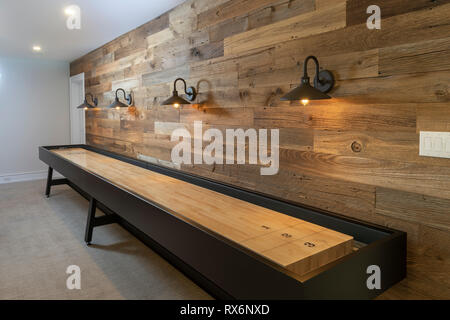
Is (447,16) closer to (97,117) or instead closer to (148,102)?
(148,102)

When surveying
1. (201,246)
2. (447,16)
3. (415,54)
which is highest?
(447,16)

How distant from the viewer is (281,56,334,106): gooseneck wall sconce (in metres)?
1.67

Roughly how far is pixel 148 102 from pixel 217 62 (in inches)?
50.5

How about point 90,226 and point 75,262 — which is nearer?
point 75,262

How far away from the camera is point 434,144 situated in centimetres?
142

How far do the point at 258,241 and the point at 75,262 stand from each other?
6.23 feet

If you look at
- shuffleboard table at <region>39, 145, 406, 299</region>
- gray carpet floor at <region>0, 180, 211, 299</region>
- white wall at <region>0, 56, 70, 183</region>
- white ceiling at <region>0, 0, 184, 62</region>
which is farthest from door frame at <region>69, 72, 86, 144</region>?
shuffleboard table at <region>39, 145, 406, 299</region>

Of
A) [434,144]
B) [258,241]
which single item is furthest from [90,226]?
[434,144]

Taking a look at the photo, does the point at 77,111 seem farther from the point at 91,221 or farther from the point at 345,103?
the point at 345,103

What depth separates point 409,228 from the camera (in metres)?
1.53

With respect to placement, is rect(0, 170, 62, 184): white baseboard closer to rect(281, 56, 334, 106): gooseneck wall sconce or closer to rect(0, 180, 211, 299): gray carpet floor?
rect(0, 180, 211, 299): gray carpet floor

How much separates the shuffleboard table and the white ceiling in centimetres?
167

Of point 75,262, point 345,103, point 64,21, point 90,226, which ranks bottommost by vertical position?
point 75,262
